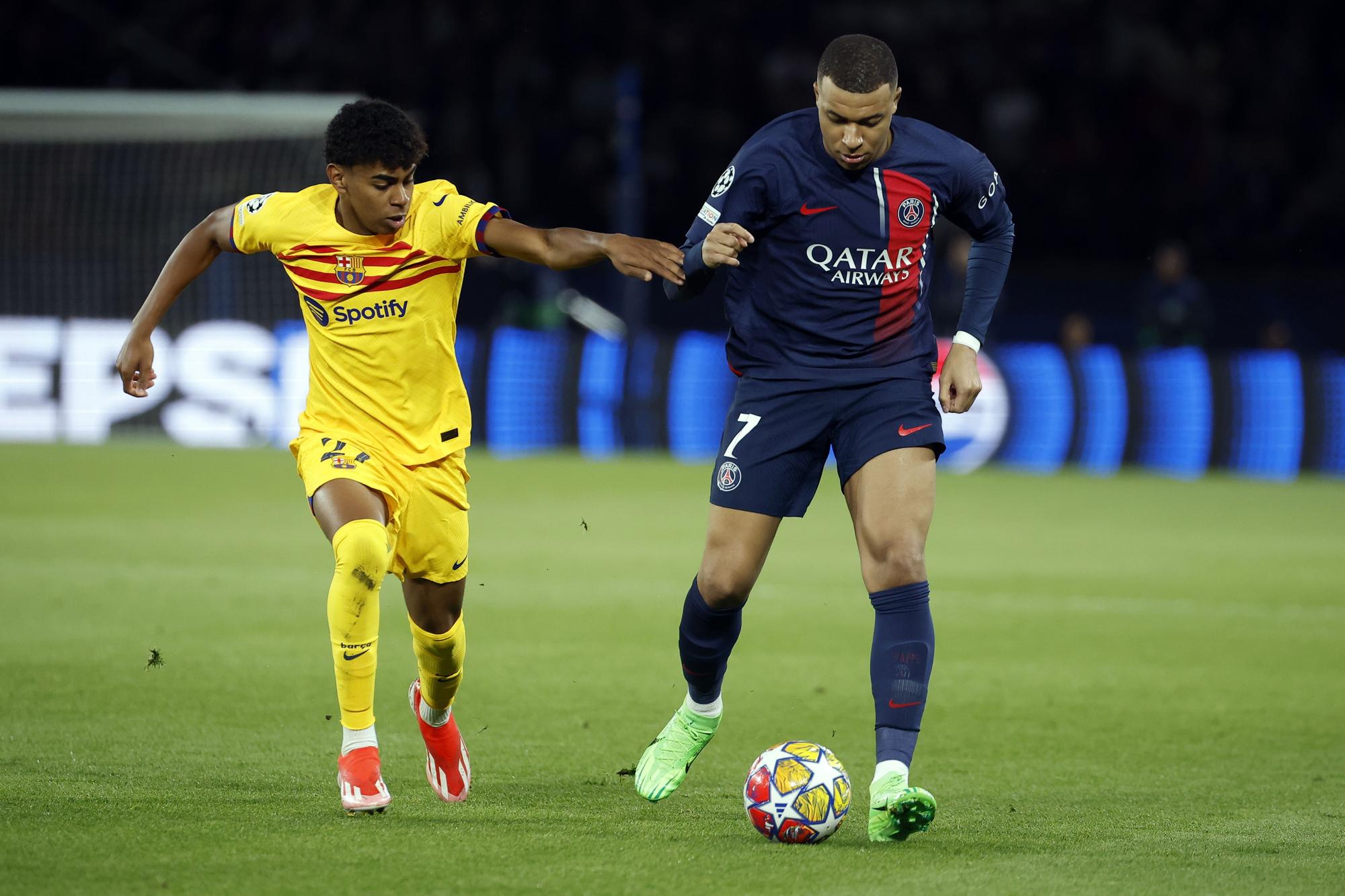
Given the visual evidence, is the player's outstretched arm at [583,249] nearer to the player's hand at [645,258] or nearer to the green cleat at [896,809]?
the player's hand at [645,258]

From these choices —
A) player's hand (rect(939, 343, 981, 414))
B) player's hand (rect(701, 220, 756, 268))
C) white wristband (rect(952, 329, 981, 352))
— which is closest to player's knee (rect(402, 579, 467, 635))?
player's hand (rect(701, 220, 756, 268))

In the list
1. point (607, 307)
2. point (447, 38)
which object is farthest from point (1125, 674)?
point (447, 38)

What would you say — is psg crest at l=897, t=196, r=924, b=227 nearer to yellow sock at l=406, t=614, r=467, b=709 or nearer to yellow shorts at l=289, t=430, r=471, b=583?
yellow shorts at l=289, t=430, r=471, b=583

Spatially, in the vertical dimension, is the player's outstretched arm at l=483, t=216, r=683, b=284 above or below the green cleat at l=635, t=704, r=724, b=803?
above

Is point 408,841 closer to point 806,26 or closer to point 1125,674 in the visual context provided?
point 1125,674

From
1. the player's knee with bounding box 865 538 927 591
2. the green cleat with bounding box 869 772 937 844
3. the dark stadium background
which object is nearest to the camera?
the green cleat with bounding box 869 772 937 844

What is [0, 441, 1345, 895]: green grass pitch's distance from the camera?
4.02 m

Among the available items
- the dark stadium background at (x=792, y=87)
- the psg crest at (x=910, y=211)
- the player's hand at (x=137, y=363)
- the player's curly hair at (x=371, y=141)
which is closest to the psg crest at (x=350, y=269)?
the player's curly hair at (x=371, y=141)

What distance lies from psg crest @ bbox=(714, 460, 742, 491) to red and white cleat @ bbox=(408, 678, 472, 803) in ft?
3.19

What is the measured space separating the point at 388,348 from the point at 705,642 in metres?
1.21

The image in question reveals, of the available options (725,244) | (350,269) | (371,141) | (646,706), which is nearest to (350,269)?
(350,269)

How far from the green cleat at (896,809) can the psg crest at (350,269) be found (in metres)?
1.92

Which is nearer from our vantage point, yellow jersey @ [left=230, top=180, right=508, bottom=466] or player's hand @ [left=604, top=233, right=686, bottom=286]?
player's hand @ [left=604, top=233, right=686, bottom=286]

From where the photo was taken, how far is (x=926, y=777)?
5.18m
